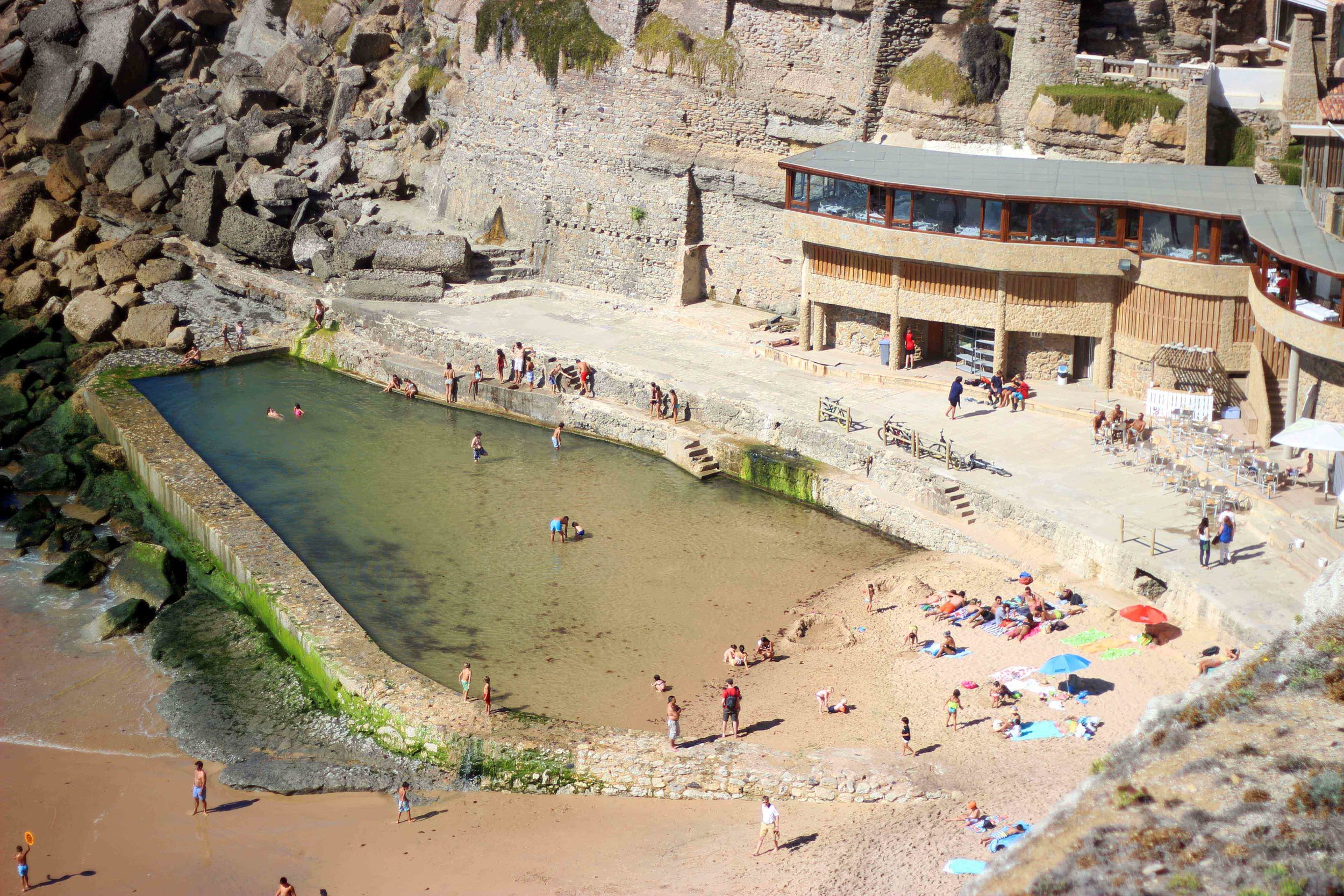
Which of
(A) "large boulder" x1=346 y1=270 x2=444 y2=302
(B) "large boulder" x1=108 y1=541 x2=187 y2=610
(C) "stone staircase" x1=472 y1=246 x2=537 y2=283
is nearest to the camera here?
(B) "large boulder" x1=108 y1=541 x2=187 y2=610

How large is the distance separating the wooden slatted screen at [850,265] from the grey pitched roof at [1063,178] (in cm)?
189

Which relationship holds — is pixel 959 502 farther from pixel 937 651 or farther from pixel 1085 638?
pixel 1085 638

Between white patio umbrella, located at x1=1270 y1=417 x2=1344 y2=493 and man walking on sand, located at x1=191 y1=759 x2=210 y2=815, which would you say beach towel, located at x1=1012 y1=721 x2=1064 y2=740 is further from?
man walking on sand, located at x1=191 y1=759 x2=210 y2=815

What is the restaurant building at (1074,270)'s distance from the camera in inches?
1054

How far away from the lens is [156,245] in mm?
44000

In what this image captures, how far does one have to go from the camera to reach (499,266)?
140 ft

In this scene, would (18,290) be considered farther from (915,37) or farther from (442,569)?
(915,37)

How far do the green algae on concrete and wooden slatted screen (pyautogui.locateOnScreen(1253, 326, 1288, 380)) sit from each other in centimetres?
913

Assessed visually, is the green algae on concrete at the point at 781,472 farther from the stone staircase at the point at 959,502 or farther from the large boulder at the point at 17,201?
the large boulder at the point at 17,201

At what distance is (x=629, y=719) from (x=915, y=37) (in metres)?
21.3

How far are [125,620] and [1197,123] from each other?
80.3 feet

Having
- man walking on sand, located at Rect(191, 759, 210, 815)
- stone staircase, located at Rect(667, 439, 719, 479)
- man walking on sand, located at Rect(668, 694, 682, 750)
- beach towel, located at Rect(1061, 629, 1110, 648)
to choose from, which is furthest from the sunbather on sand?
man walking on sand, located at Rect(191, 759, 210, 815)

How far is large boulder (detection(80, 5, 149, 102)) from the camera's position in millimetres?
54562

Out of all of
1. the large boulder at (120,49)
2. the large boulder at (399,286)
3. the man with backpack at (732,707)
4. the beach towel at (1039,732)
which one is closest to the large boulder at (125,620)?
the man with backpack at (732,707)
